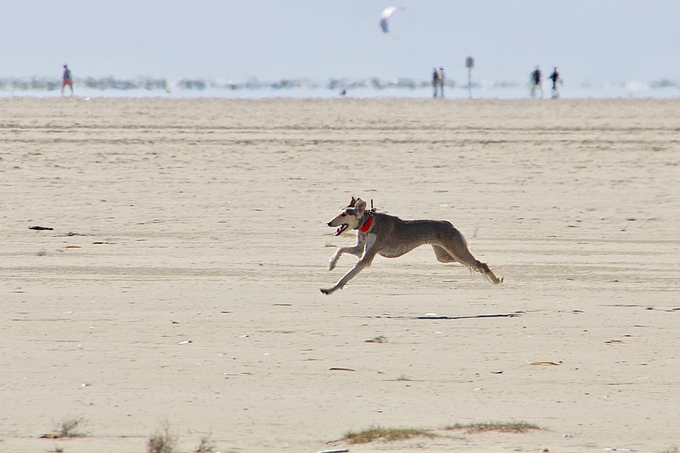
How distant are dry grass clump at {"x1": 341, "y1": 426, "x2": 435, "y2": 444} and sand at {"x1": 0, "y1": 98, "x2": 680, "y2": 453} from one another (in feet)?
0.25

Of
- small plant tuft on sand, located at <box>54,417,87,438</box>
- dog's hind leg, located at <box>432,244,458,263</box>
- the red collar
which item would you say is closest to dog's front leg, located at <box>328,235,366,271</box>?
the red collar

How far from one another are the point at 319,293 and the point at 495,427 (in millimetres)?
4834

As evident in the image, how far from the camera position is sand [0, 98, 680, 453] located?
707 centimetres

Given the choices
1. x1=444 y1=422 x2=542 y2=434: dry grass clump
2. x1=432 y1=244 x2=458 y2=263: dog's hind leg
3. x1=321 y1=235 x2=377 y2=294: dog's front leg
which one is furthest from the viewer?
x1=432 y1=244 x2=458 y2=263: dog's hind leg

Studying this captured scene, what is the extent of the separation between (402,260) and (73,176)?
8.10 m

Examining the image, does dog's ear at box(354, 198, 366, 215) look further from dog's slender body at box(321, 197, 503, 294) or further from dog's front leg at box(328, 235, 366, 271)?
dog's front leg at box(328, 235, 366, 271)

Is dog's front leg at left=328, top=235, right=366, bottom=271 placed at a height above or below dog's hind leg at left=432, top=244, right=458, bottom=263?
above

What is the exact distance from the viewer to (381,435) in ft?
21.1

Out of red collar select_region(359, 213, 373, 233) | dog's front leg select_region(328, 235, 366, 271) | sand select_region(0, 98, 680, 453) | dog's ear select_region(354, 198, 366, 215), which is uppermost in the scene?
dog's ear select_region(354, 198, 366, 215)

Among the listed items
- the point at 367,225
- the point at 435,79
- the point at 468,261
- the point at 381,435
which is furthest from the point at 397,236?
the point at 435,79

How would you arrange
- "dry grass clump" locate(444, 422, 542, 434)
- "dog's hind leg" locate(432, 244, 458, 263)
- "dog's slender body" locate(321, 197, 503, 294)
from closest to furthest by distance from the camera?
"dry grass clump" locate(444, 422, 542, 434) < "dog's slender body" locate(321, 197, 503, 294) < "dog's hind leg" locate(432, 244, 458, 263)

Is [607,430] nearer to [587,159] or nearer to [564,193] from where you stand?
[564,193]

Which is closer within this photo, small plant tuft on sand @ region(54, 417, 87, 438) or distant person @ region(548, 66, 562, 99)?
small plant tuft on sand @ region(54, 417, 87, 438)

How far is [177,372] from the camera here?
805cm
